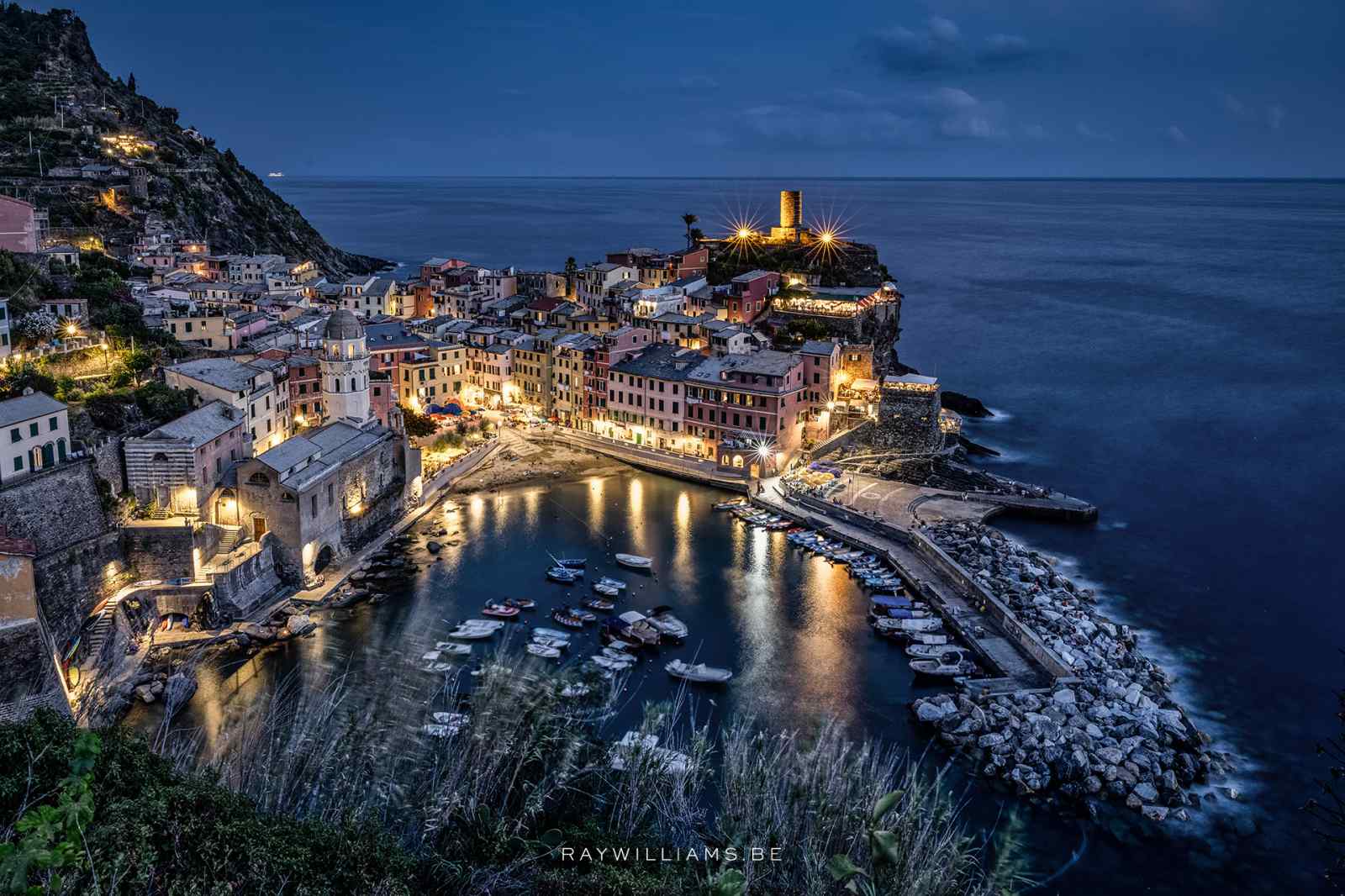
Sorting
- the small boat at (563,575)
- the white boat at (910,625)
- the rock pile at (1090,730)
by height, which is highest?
the small boat at (563,575)

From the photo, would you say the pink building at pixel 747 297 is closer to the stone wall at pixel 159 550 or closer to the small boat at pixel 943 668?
the small boat at pixel 943 668

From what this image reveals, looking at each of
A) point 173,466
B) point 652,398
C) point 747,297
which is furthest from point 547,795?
point 747,297

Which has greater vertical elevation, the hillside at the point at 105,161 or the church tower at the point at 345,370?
the hillside at the point at 105,161

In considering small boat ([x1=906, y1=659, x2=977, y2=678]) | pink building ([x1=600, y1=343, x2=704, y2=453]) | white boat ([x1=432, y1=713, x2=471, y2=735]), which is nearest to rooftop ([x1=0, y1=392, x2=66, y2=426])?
white boat ([x1=432, y1=713, x2=471, y2=735])

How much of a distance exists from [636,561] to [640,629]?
18.9 feet

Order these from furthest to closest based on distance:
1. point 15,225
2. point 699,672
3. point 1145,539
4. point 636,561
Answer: point 15,225 → point 1145,539 → point 636,561 → point 699,672

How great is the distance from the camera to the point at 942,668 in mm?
27078

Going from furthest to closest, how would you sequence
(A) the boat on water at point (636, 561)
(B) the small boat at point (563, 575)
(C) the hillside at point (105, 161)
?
(C) the hillside at point (105, 161) → (A) the boat on water at point (636, 561) → (B) the small boat at point (563, 575)

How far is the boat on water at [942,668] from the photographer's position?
27.0 metres

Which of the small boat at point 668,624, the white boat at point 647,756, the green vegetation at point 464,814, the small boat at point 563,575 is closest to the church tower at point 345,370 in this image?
the small boat at point 563,575

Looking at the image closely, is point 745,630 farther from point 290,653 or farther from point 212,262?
point 212,262

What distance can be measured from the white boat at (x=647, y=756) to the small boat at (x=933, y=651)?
400 inches

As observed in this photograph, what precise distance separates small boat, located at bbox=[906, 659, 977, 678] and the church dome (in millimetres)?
25999

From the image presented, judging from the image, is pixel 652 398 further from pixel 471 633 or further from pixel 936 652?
pixel 936 652
